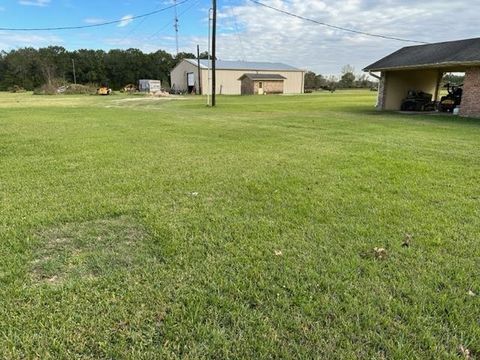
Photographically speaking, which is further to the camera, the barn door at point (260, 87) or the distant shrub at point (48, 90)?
the barn door at point (260, 87)

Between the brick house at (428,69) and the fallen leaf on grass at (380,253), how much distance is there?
51.1ft

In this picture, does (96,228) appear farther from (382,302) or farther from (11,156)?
(11,156)

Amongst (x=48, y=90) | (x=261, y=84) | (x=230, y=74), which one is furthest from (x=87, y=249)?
(x=230, y=74)

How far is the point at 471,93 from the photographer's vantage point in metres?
16.6

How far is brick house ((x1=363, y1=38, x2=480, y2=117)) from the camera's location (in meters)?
16.4

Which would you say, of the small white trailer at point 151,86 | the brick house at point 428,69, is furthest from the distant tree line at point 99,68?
the brick house at point 428,69

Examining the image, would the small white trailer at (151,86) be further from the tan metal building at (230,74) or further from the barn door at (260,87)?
the barn door at (260,87)

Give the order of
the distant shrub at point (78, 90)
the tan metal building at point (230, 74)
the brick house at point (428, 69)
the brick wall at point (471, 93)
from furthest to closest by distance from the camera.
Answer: the tan metal building at point (230, 74)
the distant shrub at point (78, 90)
the brick house at point (428, 69)
the brick wall at point (471, 93)

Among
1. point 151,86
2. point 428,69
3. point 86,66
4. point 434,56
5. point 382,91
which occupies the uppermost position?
point 86,66

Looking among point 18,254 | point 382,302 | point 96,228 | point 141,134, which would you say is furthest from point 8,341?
point 141,134

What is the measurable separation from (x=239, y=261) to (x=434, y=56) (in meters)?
19.3

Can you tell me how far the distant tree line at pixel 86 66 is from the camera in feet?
265

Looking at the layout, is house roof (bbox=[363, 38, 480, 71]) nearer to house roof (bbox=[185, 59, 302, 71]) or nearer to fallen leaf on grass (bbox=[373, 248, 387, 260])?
fallen leaf on grass (bbox=[373, 248, 387, 260])

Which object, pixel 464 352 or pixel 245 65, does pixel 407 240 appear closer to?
pixel 464 352
